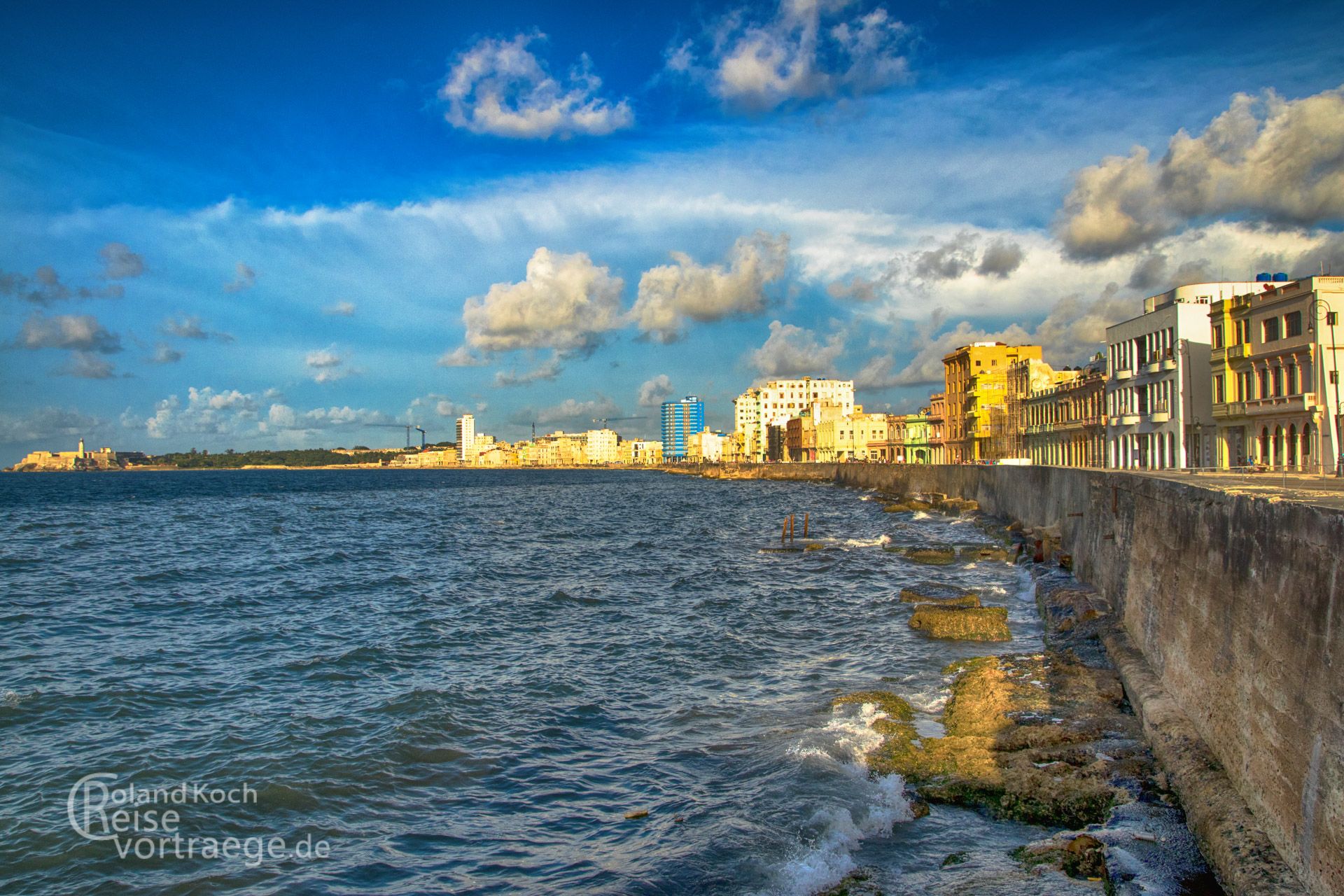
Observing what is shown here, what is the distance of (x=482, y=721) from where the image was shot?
14875 mm

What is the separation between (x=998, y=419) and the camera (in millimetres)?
88375

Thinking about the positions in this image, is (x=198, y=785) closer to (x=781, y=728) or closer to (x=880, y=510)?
(x=781, y=728)

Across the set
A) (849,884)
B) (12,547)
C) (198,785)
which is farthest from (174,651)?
(12,547)

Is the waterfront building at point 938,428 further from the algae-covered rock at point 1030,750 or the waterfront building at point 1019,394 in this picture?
the algae-covered rock at point 1030,750

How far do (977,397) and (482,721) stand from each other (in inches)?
3341

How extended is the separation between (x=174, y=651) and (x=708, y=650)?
12862 mm

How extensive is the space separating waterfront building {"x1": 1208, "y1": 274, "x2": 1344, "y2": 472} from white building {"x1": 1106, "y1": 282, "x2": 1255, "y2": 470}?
102 centimetres

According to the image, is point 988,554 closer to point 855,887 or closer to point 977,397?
point 855,887

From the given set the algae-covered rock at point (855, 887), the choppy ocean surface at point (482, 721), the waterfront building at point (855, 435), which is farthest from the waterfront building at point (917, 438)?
the algae-covered rock at point (855, 887)

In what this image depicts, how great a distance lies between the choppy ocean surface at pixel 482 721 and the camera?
387 inches

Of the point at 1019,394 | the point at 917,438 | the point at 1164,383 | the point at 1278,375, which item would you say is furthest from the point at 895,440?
the point at 1278,375

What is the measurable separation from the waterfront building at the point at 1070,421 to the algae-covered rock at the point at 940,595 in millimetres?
34923

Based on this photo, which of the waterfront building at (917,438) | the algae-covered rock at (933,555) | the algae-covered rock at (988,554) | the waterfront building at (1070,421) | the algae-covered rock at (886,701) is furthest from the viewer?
the waterfront building at (917,438)

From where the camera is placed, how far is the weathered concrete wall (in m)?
7.15
